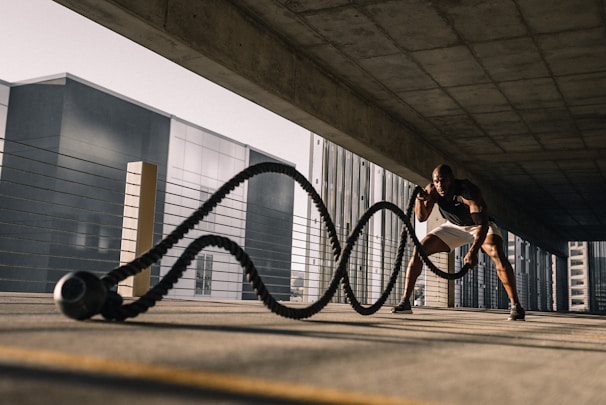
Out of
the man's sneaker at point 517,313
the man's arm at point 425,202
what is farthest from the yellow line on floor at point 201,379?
the man's sneaker at point 517,313

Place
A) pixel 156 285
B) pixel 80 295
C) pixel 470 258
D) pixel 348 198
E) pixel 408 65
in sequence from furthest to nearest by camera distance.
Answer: pixel 348 198 < pixel 408 65 < pixel 470 258 < pixel 156 285 < pixel 80 295

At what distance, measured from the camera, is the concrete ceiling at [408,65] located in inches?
245

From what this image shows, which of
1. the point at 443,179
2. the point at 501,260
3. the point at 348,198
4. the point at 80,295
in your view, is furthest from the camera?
the point at 348,198

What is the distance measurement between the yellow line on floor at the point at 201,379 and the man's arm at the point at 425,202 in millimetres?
5200

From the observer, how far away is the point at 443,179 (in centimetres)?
629

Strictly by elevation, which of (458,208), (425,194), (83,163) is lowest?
(458,208)

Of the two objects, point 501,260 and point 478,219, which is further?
point 501,260

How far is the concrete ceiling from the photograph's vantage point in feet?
20.4

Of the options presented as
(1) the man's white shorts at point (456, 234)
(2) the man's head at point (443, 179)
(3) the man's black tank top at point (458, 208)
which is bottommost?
(1) the man's white shorts at point (456, 234)

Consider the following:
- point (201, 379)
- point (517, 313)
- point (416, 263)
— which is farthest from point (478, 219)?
point (201, 379)

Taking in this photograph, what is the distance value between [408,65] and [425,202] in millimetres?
2511

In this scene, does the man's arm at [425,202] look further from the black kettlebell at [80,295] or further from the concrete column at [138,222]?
the black kettlebell at [80,295]

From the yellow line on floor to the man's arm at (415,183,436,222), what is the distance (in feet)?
17.1

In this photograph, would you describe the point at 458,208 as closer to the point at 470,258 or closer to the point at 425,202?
the point at 425,202
